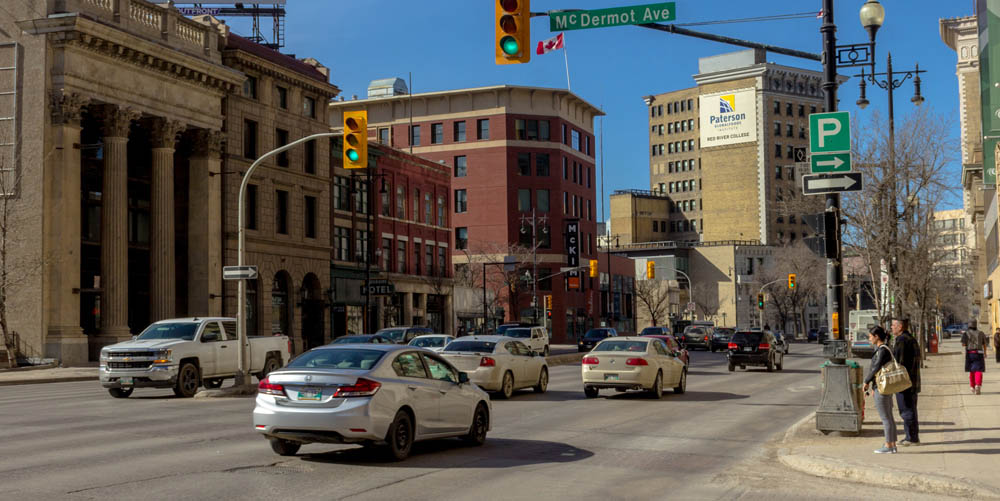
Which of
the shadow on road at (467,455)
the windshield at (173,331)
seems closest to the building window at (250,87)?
the windshield at (173,331)

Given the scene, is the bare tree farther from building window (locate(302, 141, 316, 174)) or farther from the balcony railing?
the balcony railing

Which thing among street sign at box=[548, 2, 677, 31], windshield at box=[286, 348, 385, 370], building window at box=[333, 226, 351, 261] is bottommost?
windshield at box=[286, 348, 385, 370]

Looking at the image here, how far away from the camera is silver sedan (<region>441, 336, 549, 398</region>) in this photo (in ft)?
77.8

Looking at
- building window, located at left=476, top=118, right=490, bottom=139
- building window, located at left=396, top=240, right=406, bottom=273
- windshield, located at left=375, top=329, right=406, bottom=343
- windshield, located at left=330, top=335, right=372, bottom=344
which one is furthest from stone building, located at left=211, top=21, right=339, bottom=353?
building window, located at left=476, top=118, right=490, bottom=139

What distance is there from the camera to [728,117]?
14950 cm

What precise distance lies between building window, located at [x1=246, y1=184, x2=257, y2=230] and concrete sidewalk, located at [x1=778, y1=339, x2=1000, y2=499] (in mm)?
39098

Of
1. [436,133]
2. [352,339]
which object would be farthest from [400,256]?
[352,339]

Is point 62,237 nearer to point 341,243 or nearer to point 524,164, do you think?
point 341,243

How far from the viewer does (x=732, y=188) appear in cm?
15112

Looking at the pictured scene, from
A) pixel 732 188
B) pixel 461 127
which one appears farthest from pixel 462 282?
pixel 732 188

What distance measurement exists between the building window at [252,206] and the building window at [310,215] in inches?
222

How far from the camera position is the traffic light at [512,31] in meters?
15.6

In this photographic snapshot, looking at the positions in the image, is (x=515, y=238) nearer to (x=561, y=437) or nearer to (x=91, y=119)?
(x=91, y=119)

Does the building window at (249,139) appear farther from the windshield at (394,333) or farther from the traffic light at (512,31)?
the traffic light at (512,31)
